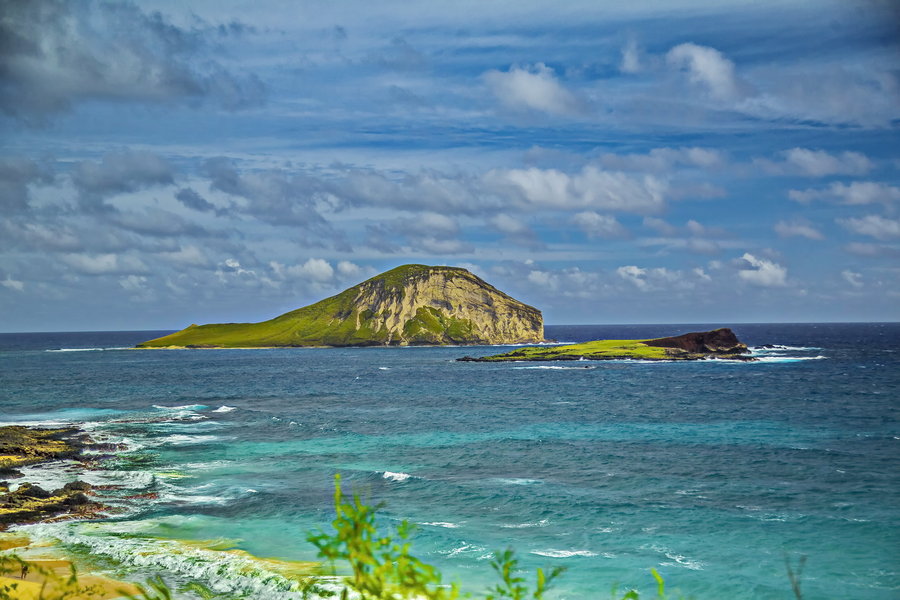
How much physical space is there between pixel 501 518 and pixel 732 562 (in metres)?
12.7

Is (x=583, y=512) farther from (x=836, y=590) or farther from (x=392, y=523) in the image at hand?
(x=836, y=590)

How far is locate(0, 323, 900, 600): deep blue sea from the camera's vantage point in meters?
34.1

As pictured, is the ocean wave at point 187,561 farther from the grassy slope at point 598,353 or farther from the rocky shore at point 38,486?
the grassy slope at point 598,353

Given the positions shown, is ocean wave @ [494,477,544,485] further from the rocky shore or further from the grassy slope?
the grassy slope

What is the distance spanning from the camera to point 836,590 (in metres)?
30.8

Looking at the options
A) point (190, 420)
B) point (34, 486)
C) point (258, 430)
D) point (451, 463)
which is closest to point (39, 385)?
point (190, 420)

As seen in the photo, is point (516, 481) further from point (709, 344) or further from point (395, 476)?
point (709, 344)

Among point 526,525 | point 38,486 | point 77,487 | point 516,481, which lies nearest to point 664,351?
point 516,481

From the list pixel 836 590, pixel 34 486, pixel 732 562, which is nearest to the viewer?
pixel 836 590

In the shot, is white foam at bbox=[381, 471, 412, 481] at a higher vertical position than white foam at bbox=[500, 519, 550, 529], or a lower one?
higher

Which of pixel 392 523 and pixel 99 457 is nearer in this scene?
pixel 392 523

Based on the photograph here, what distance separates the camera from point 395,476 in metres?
53.0

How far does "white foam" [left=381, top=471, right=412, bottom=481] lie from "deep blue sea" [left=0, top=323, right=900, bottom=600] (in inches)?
27.7

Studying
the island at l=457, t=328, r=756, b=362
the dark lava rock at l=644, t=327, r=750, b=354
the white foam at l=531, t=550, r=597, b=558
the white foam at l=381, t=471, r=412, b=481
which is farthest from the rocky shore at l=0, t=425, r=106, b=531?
the dark lava rock at l=644, t=327, r=750, b=354
